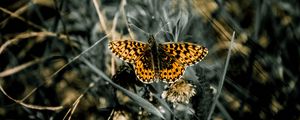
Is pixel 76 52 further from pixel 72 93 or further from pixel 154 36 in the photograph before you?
pixel 154 36

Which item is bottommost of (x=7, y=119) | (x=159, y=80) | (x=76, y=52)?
(x=7, y=119)

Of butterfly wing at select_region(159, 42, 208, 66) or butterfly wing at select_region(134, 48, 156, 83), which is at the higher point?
butterfly wing at select_region(159, 42, 208, 66)

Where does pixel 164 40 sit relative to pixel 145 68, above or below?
above

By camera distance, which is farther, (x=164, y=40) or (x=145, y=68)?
(x=164, y=40)

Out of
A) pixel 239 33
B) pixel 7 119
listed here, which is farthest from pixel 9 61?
pixel 239 33
